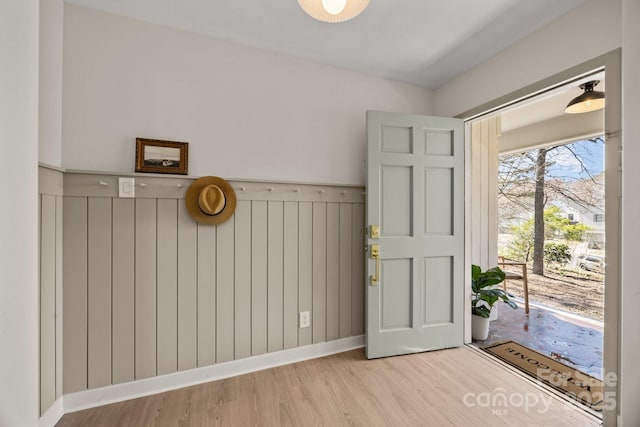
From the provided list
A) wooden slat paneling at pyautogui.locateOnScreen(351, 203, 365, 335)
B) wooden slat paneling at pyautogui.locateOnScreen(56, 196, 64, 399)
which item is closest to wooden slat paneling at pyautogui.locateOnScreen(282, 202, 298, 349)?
wooden slat paneling at pyautogui.locateOnScreen(351, 203, 365, 335)

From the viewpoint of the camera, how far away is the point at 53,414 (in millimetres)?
1542

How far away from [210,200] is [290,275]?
33.0 inches

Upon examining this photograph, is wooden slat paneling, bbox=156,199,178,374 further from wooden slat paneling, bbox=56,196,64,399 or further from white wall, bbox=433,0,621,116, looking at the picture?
white wall, bbox=433,0,621,116

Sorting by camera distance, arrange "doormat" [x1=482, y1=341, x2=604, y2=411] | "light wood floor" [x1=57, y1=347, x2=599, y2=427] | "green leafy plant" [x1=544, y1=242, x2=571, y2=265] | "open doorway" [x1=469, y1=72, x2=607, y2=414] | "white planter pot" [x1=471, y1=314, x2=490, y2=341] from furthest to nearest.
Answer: "green leafy plant" [x1=544, y1=242, x2=571, y2=265], "open doorway" [x1=469, y1=72, x2=607, y2=414], "white planter pot" [x1=471, y1=314, x2=490, y2=341], "doormat" [x1=482, y1=341, x2=604, y2=411], "light wood floor" [x1=57, y1=347, x2=599, y2=427]

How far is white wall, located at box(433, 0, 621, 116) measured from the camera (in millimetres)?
1560

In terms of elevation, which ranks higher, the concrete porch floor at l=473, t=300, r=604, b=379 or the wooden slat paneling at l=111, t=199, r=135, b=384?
the wooden slat paneling at l=111, t=199, r=135, b=384

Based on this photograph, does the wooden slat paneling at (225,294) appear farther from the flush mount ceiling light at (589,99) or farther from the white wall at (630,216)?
the flush mount ceiling light at (589,99)

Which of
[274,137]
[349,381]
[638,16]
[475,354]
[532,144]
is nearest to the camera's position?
[638,16]

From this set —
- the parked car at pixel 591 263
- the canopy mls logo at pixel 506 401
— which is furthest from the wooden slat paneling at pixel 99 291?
the parked car at pixel 591 263

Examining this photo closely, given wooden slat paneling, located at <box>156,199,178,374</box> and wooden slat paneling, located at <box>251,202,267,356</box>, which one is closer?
wooden slat paneling, located at <box>156,199,178,374</box>

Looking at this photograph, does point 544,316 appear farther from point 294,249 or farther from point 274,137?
point 274,137

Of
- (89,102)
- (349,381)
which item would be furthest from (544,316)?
(89,102)

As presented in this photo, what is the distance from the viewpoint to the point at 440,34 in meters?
1.98

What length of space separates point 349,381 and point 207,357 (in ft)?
3.32
